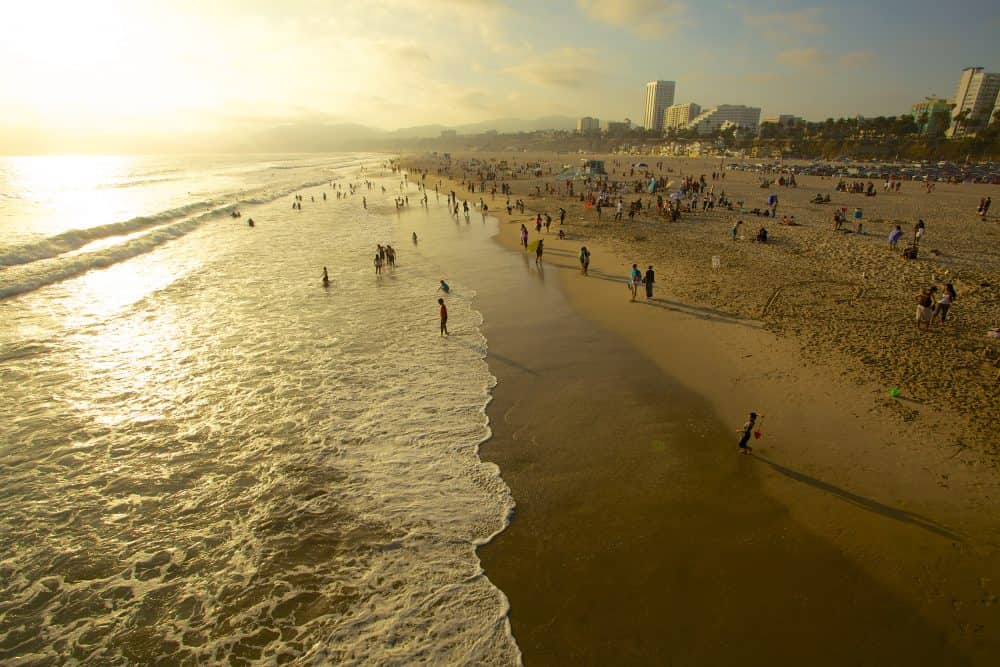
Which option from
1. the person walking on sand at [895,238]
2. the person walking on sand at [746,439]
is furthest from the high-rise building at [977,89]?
the person walking on sand at [746,439]

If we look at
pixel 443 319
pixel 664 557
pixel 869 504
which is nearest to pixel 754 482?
pixel 869 504

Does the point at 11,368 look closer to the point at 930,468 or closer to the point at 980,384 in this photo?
the point at 930,468

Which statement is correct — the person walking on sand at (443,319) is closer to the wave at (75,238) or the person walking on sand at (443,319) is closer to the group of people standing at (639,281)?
the group of people standing at (639,281)

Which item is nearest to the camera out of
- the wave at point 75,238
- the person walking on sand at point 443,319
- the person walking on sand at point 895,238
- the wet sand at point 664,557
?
the wet sand at point 664,557

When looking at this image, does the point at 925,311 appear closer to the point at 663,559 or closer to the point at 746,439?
the point at 746,439

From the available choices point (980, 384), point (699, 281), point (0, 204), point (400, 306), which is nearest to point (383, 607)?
point (400, 306)

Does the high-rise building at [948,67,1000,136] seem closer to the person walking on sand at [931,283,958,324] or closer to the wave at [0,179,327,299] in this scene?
the person walking on sand at [931,283,958,324]
